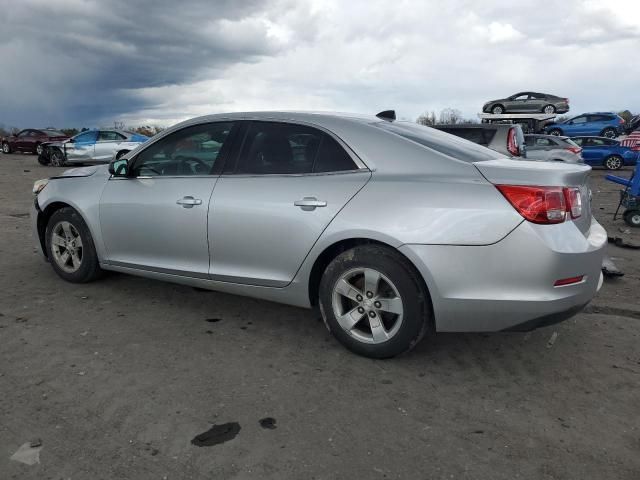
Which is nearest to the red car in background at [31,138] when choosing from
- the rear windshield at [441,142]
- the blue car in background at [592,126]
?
the blue car in background at [592,126]

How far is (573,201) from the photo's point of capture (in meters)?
3.09

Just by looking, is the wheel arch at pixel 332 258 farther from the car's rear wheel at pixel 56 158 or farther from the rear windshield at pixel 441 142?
the car's rear wheel at pixel 56 158

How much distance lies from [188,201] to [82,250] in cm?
141

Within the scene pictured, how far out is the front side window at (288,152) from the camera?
3.54 meters

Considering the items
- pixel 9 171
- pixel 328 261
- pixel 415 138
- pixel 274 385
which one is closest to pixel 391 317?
pixel 328 261

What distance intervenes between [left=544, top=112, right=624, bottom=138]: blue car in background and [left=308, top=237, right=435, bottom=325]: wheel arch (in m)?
29.1

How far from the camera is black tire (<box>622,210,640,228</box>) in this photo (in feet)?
28.3

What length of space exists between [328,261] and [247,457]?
1.45 meters

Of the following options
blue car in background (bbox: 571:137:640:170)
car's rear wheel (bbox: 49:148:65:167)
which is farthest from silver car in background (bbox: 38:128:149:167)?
blue car in background (bbox: 571:137:640:170)

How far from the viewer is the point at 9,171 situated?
1833 centimetres

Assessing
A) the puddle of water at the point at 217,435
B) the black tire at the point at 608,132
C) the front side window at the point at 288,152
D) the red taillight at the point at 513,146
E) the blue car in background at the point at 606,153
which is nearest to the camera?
the puddle of water at the point at 217,435

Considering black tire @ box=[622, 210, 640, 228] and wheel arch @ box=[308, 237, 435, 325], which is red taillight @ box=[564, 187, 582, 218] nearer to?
wheel arch @ box=[308, 237, 435, 325]

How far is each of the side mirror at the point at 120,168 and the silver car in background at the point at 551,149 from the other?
14940 millimetres

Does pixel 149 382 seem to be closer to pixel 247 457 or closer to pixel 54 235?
pixel 247 457
